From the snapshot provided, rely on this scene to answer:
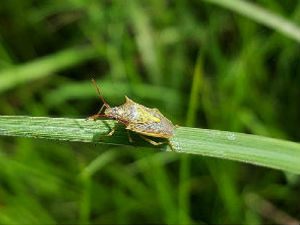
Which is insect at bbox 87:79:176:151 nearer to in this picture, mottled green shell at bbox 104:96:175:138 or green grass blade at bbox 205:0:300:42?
mottled green shell at bbox 104:96:175:138

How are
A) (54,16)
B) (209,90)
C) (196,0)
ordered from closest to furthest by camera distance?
(209,90), (196,0), (54,16)

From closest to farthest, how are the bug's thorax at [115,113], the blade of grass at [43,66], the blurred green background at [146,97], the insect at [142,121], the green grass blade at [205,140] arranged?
the green grass blade at [205,140] < the insect at [142,121] < the bug's thorax at [115,113] < the blurred green background at [146,97] < the blade of grass at [43,66]

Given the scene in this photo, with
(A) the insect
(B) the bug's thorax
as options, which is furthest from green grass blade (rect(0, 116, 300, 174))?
(B) the bug's thorax

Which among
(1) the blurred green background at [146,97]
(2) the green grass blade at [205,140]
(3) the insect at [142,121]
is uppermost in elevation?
(1) the blurred green background at [146,97]

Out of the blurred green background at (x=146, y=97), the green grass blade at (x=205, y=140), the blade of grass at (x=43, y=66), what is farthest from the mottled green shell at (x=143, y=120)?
the blade of grass at (x=43, y=66)

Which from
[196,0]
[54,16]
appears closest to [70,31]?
[54,16]

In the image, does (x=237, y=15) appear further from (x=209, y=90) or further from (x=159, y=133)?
(x=159, y=133)

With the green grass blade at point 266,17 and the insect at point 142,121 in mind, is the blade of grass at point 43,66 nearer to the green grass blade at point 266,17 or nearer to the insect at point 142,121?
the green grass blade at point 266,17
